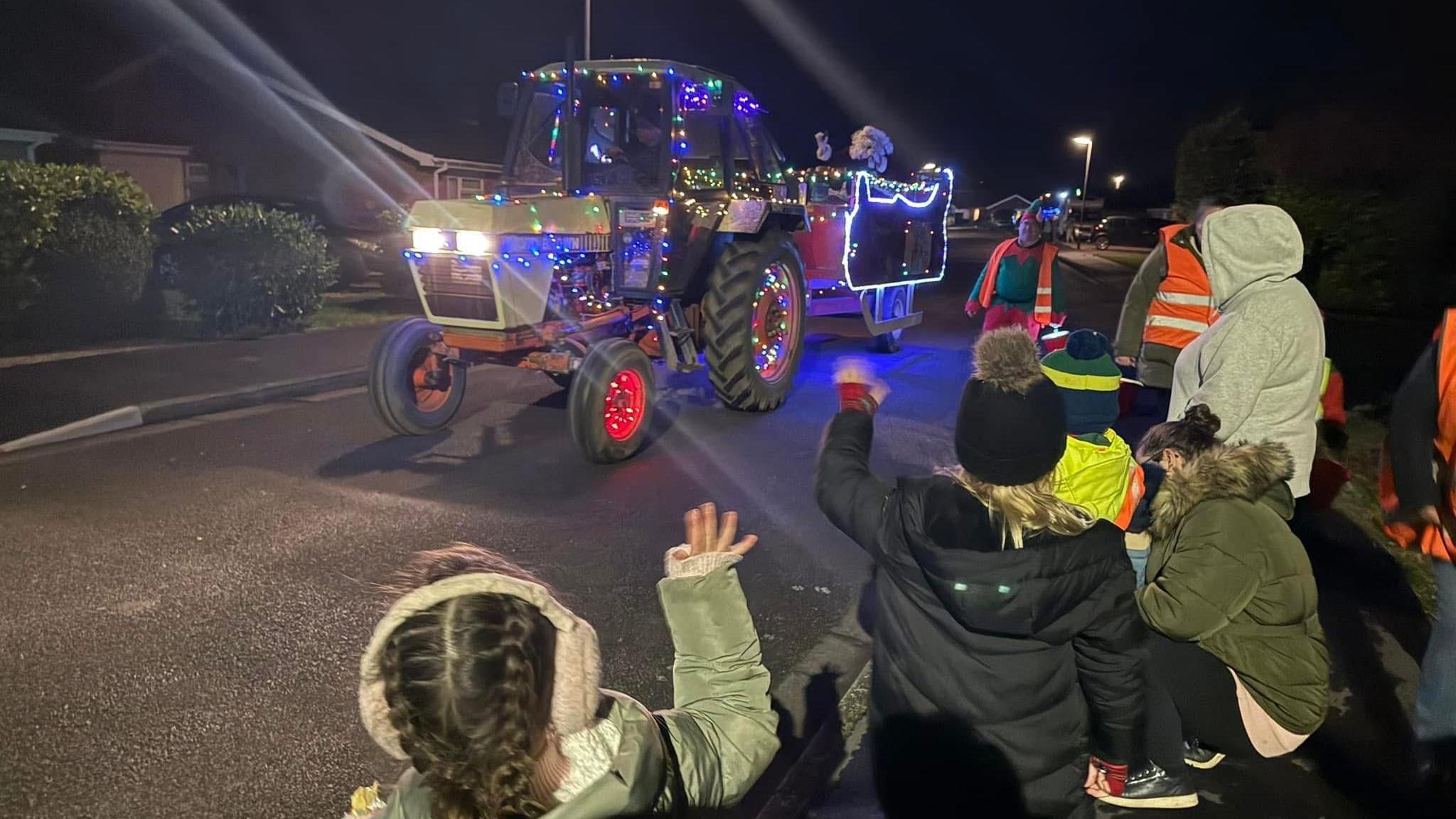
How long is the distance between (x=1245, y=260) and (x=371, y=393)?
18.9 ft

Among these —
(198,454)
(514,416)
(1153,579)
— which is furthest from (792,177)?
(1153,579)

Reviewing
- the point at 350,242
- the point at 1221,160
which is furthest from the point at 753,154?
the point at 1221,160

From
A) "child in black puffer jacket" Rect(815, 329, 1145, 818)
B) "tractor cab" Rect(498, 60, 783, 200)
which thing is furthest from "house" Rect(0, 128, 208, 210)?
"child in black puffer jacket" Rect(815, 329, 1145, 818)

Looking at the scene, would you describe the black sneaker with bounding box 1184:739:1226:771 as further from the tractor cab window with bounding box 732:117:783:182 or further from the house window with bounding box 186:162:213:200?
the house window with bounding box 186:162:213:200

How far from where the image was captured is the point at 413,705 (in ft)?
4.41

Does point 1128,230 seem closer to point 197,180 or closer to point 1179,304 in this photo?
point 197,180

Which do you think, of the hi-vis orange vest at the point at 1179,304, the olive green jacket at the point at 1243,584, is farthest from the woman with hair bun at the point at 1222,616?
the hi-vis orange vest at the point at 1179,304

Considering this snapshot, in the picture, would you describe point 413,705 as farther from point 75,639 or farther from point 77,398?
point 77,398

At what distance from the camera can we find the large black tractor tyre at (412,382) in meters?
6.95

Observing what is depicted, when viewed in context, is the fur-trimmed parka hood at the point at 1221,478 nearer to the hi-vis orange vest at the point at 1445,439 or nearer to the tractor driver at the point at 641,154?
the hi-vis orange vest at the point at 1445,439

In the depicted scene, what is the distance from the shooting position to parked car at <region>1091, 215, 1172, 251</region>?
49.9m

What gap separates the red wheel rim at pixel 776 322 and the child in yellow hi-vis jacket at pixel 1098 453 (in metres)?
4.68

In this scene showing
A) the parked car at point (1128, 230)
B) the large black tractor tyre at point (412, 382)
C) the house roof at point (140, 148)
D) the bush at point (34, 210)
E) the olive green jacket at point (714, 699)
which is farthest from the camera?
the parked car at point (1128, 230)

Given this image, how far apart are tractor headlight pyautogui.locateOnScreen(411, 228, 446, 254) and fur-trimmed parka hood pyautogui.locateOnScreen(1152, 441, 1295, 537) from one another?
5141mm
